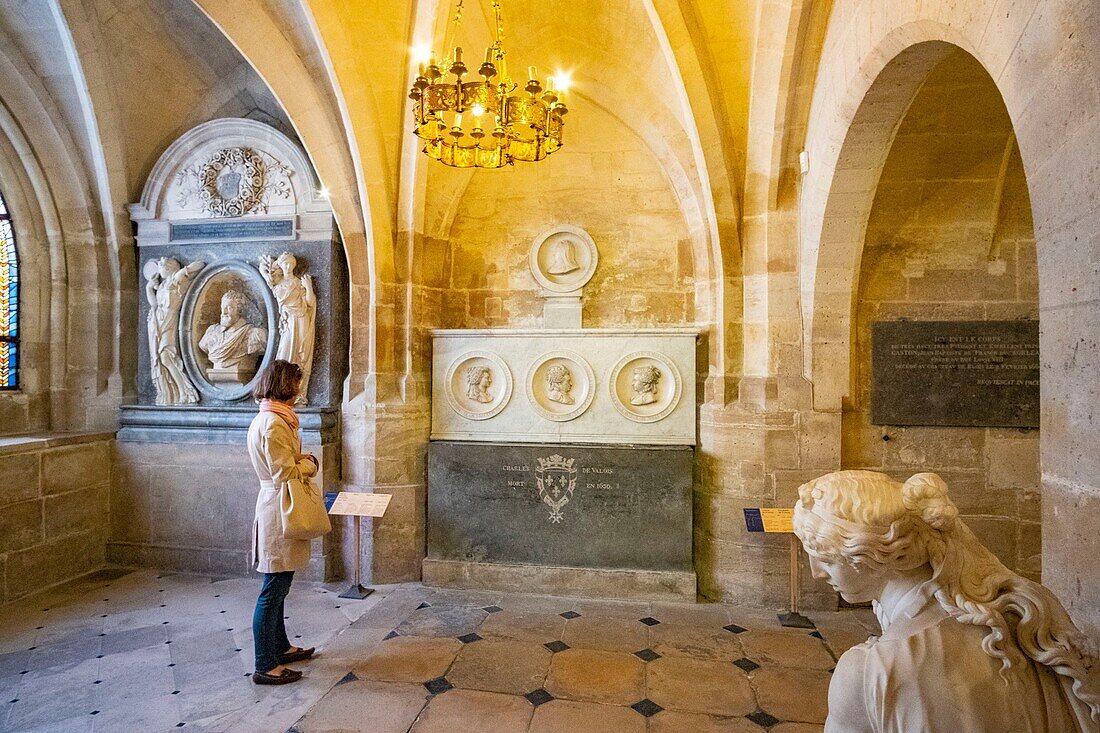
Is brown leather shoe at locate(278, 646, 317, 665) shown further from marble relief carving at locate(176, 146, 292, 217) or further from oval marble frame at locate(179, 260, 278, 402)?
marble relief carving at locate(176, 146, 292, 217)

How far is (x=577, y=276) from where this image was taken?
17.7 feet

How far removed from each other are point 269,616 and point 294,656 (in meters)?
0.45

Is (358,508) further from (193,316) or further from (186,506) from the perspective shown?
(193,316)

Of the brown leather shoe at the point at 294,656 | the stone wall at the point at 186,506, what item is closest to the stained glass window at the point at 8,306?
the stone wall at the point at 186,506

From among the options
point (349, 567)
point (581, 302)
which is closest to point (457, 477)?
point (349, 567)

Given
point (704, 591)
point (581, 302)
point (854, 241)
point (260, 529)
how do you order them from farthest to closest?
point (581, 302)
point (704, 591)
point (854, 241)
point (260, 529)

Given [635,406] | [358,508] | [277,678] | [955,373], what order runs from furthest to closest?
[635,406] → [358,508] → [955,373] → [277,678]

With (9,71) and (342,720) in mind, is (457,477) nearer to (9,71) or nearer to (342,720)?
(342,720)

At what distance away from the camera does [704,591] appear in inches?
185

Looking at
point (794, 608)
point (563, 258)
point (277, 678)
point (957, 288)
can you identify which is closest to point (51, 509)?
point (277, 678)

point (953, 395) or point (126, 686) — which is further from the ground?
point (953, 395)

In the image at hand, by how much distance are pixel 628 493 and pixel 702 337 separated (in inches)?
58.0

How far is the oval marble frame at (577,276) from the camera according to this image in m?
5.35

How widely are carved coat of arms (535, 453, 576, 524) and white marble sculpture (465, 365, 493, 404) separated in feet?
2.46
